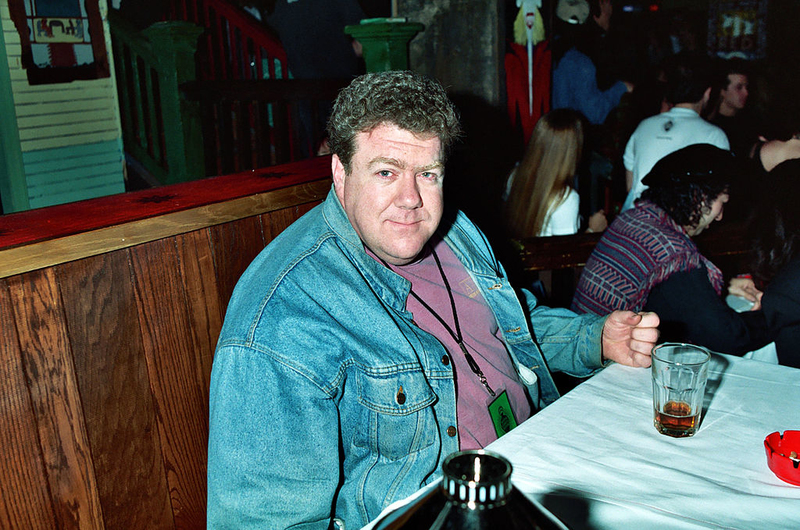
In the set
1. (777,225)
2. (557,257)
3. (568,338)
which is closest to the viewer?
(568,338)

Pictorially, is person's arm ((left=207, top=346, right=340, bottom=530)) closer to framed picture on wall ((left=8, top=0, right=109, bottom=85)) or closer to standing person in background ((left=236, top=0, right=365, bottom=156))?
standing person in background ((left=236, top=0, right=365, bottom=156))

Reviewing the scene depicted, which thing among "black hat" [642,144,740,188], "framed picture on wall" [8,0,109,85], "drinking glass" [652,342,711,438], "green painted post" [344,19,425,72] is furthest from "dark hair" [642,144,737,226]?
"framed picture on wall" [8,0,109,85]

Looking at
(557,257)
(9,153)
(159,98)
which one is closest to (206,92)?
(159,98)

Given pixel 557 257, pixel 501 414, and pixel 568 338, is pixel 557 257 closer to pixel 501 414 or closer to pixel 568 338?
pixel 568 338

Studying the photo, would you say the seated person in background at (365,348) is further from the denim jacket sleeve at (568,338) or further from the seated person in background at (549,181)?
the seated person in background at (549,181)

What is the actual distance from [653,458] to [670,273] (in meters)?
1.39

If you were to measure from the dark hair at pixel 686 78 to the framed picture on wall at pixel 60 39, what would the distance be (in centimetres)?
372

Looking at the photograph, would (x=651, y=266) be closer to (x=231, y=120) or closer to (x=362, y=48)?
(x=362, y=48)

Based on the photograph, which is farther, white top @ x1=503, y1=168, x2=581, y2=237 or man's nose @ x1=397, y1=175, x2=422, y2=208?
white top @ x1=503, y1=168, x2=581, y2=237

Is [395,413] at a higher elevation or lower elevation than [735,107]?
lower

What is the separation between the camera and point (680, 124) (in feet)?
12.7

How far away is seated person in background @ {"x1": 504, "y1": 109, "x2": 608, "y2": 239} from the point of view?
4000 mm

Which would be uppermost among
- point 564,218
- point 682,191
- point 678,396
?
point 682,191

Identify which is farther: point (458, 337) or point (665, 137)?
point (665, 137)
